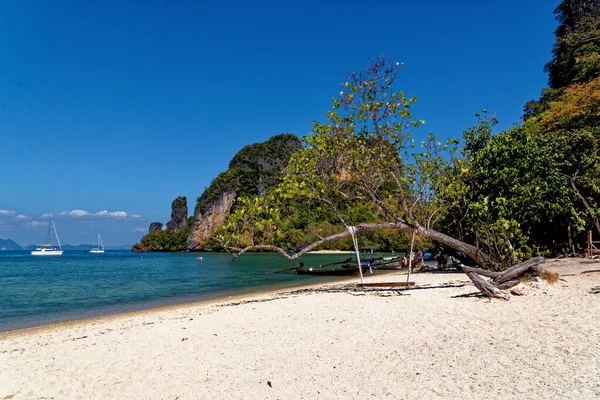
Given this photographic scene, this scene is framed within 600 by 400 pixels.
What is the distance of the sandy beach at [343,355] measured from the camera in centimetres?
439

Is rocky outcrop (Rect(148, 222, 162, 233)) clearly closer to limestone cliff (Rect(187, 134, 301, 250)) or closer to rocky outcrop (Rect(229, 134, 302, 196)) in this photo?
limestone cliff (Rect(187, 134, 301, 250))

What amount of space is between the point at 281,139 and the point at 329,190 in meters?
114

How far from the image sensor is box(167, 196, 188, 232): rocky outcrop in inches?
5605

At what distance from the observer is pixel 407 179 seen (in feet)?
38.4

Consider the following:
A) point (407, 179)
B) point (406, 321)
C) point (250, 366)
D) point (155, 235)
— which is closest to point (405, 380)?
point (250, 366)

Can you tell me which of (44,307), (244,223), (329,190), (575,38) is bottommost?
(44,307)

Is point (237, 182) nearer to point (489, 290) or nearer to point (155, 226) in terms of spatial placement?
point (155, 226)

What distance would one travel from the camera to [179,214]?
14312cm

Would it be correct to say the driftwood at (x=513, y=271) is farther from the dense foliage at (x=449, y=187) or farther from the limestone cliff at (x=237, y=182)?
the limestone cliff at (x=237, y=182)

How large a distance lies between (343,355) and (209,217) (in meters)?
108

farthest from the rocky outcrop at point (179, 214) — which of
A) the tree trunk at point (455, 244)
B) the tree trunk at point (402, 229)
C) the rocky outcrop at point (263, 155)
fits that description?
the tree trunk at point (455, 244)

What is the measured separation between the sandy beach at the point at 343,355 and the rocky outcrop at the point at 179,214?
138 m

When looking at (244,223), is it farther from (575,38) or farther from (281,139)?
(281,139)

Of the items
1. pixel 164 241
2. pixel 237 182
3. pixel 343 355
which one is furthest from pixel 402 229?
pixel 164 241
